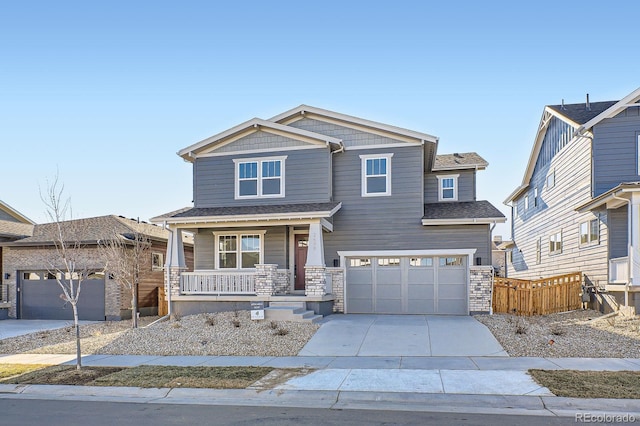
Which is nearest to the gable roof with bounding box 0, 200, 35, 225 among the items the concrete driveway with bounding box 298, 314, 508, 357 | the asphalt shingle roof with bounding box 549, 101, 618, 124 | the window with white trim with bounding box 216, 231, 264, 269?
the window with white trim with bounding box 216, 231, 264, 269

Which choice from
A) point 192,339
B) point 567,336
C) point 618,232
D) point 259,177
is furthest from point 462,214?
point 192,339

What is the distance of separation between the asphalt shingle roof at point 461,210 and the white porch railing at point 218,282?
22.1 feet

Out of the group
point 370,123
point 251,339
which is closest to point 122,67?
point 370,123

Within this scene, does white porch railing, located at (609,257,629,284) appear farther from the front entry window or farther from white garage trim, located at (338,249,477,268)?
the front entry window

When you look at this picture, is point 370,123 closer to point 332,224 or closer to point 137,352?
point 332,224

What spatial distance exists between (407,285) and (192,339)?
8.06 meters

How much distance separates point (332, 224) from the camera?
19.5m

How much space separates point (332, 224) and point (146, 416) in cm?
1239

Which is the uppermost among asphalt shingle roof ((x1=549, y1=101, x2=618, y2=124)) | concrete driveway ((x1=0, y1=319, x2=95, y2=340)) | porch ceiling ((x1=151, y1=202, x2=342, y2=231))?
asphalt shingle roof ((x1=549, y1=101, x2=618, y2=124))

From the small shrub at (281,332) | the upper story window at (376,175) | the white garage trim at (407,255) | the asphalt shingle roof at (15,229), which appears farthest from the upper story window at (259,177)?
the asphalt shingle roof at (15,229)

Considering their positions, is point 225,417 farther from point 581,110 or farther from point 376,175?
point 581,110

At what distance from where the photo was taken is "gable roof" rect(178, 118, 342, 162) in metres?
19.2

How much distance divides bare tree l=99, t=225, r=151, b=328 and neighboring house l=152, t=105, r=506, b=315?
1.40 meters

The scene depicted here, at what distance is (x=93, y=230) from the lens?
2233cm
